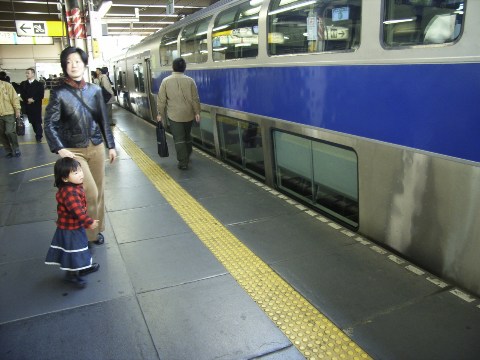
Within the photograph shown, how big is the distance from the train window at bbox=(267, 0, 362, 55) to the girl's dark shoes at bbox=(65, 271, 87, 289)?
2.70 metres

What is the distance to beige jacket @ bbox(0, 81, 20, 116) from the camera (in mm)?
6965

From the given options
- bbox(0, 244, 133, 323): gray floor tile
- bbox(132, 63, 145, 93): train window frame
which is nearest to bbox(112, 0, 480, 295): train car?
bbox(0, 244, 133, 323): gray floor tile

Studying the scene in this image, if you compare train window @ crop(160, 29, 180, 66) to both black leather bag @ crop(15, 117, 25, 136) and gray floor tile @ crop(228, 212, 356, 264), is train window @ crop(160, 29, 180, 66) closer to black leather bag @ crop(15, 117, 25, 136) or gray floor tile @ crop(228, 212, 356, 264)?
black leather bag @ crop(15, 117, 25, 136)

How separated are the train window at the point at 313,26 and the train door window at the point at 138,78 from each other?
8.00m

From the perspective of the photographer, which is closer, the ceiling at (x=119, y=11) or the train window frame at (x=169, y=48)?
the train window frame at (x=169, y=48)

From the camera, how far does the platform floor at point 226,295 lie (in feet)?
7.02

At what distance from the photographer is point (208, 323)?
234 centimetres

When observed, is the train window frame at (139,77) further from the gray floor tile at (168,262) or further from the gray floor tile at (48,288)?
the gray floor tile at (48,288)

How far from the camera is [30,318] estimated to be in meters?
2.42

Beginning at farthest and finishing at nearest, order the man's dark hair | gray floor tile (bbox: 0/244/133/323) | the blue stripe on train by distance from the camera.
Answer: the man's dark hair, gray floor tile (bbox: 0/244/133/323), the blue stripe on train

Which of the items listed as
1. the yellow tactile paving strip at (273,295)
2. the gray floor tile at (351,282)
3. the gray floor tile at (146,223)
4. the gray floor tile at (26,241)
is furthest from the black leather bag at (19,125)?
the gray floor tile at (351,282)

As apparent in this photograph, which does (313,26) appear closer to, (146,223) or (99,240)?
(146,223)

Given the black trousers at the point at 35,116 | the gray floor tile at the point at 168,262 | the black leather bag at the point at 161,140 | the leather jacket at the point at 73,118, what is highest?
A: the leather jacket at the point at 73,118

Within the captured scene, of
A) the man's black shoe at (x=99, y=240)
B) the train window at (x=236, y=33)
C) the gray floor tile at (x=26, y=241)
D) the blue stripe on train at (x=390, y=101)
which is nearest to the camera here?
the blue stripe on train at (x=390, y=101)
